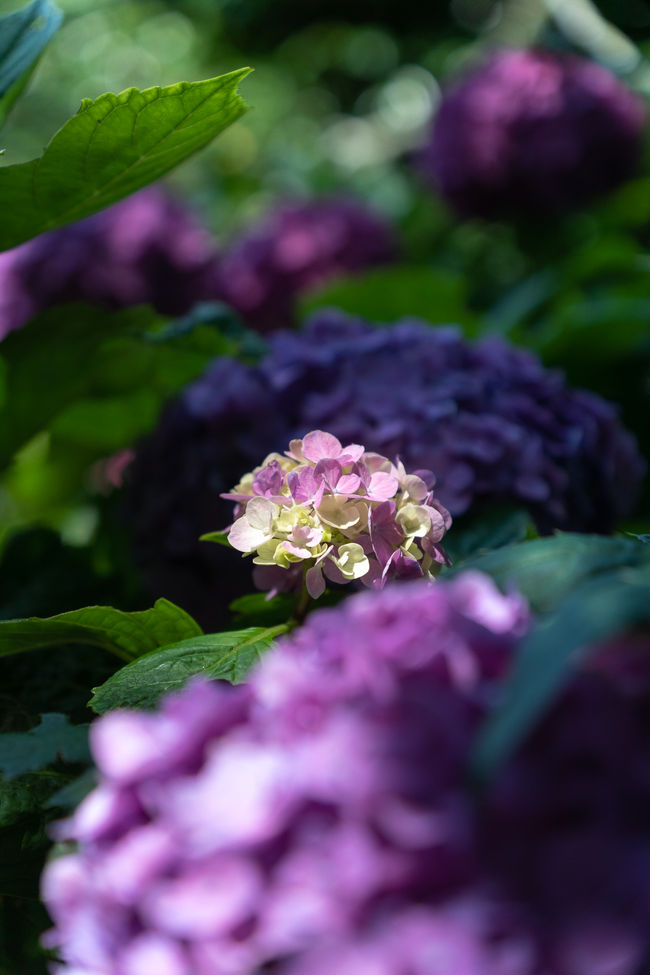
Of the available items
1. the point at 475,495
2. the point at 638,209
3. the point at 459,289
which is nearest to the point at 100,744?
the point at 475,495

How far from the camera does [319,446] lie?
53 cm

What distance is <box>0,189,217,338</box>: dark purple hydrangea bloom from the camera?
1.50 metres

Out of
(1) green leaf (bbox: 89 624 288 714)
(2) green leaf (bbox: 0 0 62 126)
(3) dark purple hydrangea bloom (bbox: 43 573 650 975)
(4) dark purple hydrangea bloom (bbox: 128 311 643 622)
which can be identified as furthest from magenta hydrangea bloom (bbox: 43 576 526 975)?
(2) green leaf (bbox: 0 0 62 126)

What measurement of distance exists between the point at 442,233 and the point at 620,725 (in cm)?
193

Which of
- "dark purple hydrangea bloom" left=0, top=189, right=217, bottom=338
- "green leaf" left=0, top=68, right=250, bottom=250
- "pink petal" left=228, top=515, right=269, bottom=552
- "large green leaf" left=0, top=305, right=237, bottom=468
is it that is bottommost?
"dark purple hydrangea bloom" left=0, top=189, right=217, bottom=338

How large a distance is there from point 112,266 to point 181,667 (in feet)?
3.79

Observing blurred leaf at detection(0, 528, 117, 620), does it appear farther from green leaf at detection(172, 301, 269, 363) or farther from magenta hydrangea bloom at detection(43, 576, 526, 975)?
magenta hydrangea bloom at detection(43, 576, 526, 975)

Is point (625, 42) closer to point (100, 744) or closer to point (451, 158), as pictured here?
point (451, 158)

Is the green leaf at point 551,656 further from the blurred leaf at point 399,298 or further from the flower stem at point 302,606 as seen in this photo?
the blurred leaf at point 399,298

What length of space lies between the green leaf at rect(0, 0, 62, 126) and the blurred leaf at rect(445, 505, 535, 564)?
1.45 ft

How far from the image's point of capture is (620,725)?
0.29 metres

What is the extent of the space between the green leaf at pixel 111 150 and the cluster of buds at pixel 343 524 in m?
0.25

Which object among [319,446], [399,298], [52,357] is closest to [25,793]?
[319,446]

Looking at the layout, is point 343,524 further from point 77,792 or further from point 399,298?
point 399,298
